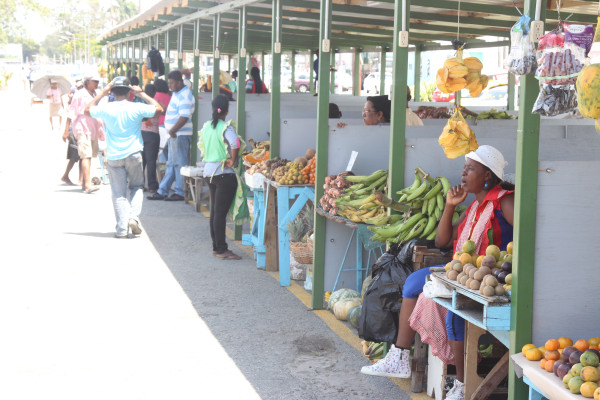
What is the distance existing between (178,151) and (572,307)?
1033 centimetres

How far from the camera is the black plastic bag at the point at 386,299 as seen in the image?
5543mm

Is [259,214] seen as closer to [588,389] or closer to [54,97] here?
[588,389]

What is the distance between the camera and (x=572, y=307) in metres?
4.20

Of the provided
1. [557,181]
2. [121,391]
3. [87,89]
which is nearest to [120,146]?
[87,89]

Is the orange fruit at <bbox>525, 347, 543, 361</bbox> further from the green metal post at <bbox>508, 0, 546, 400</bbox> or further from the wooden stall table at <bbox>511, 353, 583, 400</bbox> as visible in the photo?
the green metal post at <bbox>508, 0, 546, 400</bbox>

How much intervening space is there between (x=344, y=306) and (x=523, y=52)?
363 centimetres

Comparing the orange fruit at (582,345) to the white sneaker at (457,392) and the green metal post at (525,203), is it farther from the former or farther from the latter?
the white sneaker at (457,392)

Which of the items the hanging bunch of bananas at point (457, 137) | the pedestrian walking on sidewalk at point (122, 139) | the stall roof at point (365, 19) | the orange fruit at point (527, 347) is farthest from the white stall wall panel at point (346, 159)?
the pedestrian walking on sidewalk at point (122, 139)

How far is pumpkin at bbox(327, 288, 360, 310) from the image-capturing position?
7246mm

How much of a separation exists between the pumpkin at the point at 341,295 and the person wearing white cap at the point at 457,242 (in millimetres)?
1645

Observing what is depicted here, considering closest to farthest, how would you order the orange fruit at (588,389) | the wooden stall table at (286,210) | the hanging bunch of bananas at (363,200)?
1. the orange fruit at (588,389)
2. the hanging bunch of bananas at (363,200)
3. the wooden stall table at (286,210)

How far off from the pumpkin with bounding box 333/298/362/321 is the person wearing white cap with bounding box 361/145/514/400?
1478 mm

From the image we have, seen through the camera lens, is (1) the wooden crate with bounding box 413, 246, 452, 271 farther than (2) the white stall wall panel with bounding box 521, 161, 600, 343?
Yes

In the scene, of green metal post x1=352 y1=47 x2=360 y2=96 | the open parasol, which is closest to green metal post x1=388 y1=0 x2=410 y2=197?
green metal post x1=352 y1=47 x2=360 y2=96
